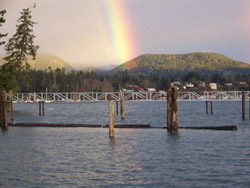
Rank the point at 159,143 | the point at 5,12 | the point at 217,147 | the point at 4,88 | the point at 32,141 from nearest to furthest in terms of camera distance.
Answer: the point at 217,147, the point at 159,143, the point at 32,141, the point at 5,12, the point at 4,88

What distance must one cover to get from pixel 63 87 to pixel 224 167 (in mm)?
174856

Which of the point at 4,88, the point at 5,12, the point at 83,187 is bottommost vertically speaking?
the point at 83,187

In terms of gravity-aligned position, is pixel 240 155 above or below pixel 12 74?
below

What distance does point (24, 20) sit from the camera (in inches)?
2773

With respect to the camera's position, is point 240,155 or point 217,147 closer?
point 240,155

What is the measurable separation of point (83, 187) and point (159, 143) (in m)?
12.8

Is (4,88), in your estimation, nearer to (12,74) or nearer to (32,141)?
(12,74)

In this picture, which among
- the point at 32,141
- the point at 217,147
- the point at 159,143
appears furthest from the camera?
the point at 32,141

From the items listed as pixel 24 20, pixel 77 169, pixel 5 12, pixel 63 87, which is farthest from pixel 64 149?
pixel 63 87

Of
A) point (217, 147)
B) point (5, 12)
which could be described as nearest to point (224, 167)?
point (217, 147)

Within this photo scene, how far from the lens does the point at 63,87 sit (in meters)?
191

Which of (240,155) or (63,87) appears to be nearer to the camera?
(240,155)

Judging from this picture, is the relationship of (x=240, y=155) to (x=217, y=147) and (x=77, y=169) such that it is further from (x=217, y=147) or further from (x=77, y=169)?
(x=77, y=169)

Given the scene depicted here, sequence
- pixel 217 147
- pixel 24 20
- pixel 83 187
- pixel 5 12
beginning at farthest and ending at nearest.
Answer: pixel 24 20 < pixel 5 12 < pixel 217 147 < pixel 83 187
